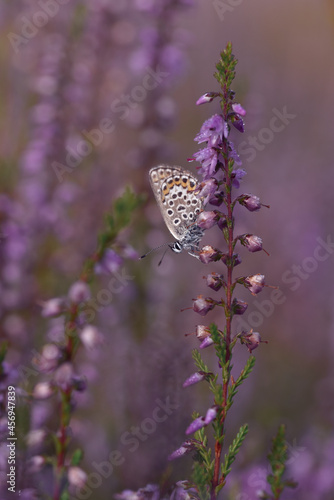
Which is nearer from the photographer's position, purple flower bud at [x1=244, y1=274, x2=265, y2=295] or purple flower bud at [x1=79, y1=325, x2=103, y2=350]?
purple flower bud at [x1=244, y1=274, x2=265, y2=295]

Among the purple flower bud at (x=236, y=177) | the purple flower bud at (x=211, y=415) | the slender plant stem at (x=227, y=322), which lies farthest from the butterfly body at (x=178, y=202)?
the purple flower bud at (x=211, y=415)

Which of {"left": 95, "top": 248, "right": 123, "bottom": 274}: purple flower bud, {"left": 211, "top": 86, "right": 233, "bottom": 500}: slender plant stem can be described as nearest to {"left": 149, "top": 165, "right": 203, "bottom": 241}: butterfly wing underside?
{"left": 95, "top": 248, "right": 123, "bottom": 274}: purple flower bud

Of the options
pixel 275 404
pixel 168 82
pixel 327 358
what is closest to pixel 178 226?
pixel 168 82

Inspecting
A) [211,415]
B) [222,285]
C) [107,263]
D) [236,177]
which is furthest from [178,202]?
[211,415]

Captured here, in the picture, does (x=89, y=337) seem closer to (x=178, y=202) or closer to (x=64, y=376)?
(x=64, y=376)

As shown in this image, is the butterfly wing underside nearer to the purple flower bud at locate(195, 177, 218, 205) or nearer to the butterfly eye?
the butterfly eye

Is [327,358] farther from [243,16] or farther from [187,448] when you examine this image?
[243,16]

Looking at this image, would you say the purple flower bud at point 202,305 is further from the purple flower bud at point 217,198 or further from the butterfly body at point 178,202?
the butterfly body at point 178,202
